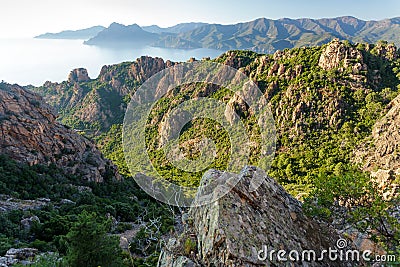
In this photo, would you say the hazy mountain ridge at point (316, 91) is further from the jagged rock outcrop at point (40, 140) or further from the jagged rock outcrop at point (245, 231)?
the jagged rock outcrop at point (245, 231)

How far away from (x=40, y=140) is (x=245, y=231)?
2727 cm

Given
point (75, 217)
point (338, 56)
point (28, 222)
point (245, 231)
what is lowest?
point (75, 217)

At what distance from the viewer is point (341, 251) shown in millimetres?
6129

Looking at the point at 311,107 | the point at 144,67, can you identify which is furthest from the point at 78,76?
the point at 311,107

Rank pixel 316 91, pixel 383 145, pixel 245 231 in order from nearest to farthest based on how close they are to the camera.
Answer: pixel 245 231
pixel 383 145
pixel 316 91

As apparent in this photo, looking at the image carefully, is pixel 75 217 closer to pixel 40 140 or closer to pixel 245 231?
pixel 40 140

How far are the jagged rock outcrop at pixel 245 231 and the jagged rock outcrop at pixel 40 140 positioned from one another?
23529mm

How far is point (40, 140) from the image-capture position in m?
27.2

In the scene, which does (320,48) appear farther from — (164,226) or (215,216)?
(215,216)

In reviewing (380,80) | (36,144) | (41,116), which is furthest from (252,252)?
(380,80)

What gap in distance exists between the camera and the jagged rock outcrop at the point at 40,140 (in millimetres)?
25141

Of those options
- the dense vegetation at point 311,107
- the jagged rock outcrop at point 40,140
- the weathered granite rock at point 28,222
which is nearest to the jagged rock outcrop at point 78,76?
the dense vegetation at point 311,107

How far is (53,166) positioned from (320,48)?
50196 millimetres

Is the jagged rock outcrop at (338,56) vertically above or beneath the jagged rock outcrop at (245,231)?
above
